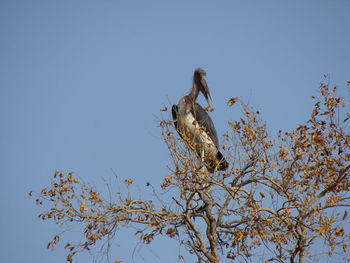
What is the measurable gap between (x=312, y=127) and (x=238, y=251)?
2.03 metres

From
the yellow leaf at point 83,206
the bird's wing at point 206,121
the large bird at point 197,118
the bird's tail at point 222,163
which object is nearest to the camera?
the yellow leaf at point 83,206

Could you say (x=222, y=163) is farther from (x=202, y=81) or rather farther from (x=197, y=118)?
(x=202, y=81)

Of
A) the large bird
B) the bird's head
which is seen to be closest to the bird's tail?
the large bird

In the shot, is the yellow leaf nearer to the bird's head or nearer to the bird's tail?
the bird's tail

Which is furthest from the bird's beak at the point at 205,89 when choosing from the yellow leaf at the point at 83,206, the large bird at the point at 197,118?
the yellow leaf at the point at 83,206

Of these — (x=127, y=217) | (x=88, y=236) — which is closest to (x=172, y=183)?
(x=127, y=217)

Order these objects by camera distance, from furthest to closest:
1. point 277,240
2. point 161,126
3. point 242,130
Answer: point 161,126 → point 242,130 → point 277,240

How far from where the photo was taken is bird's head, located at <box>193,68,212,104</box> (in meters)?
12.3

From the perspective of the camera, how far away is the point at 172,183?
7.14 metres

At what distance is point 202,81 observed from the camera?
40.6 ft

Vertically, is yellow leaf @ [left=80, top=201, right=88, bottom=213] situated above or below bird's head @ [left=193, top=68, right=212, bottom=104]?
below

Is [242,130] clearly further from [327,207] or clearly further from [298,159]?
[327,207]

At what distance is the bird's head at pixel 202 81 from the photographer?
12.3 meters

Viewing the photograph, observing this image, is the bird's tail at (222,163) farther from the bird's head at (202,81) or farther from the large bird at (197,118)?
the bird's head at (202,81)
